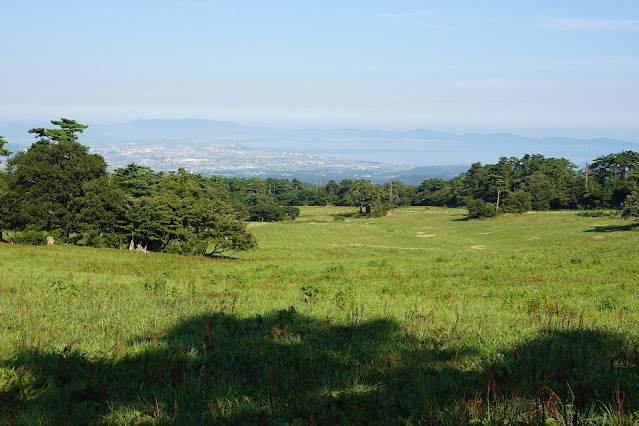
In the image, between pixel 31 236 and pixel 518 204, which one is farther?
pixel 518 204

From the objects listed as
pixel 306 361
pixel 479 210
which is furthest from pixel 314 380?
pixel 479 210

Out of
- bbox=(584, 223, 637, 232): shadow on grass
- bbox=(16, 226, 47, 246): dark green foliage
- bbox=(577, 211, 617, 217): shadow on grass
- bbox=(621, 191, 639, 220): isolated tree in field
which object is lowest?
bbox=(16, 226, 47, 246): dark green foliage

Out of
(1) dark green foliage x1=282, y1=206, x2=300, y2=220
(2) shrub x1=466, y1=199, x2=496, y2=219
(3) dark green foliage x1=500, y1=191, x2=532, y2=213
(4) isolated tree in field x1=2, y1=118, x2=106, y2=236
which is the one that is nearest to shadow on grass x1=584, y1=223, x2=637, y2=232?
(2) shrub x1=466, y1=199, x2=496, y2=219

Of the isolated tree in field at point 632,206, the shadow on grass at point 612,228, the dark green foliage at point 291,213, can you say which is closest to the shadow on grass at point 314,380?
the isolated tree in field at point 632,206

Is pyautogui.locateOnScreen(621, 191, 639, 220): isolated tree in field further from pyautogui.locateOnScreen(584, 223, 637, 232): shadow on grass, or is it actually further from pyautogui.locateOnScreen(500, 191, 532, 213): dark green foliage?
pyautogui.locateOnScreen(500, 191, 532, 213): dark green foliage

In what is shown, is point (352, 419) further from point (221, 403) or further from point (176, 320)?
point (176, 320)

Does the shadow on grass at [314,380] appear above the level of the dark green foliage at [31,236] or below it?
above

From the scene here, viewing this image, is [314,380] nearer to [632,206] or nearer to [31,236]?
[31,236]

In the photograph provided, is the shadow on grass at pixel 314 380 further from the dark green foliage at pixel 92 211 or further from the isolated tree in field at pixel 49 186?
the isolated tree in field at pixel 49 186

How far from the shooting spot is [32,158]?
3794 cm

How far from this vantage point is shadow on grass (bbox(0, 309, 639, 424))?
423 centimetres

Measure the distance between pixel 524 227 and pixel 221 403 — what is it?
83.0 meters

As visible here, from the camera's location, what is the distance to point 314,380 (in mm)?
5238

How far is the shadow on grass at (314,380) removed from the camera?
4.23 meters
